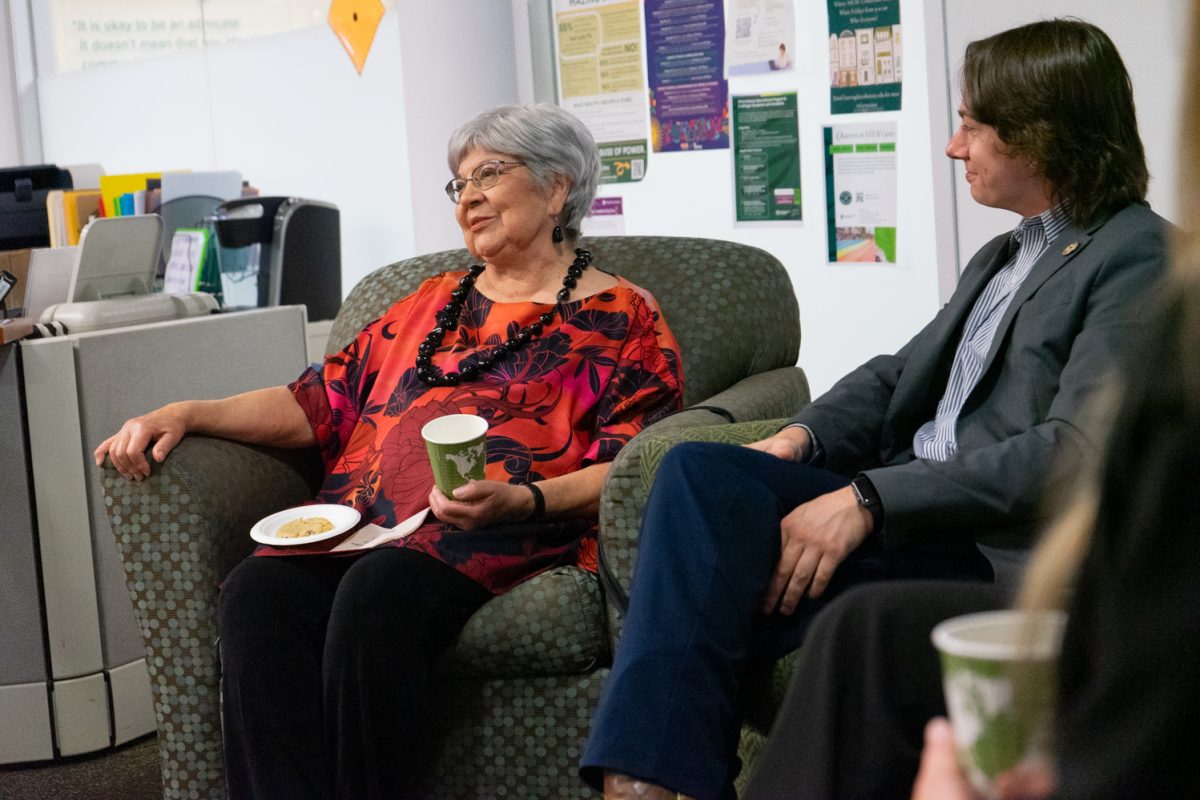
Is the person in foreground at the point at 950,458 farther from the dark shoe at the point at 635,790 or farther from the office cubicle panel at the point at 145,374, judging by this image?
the office cubicle panel at the point at 145,374

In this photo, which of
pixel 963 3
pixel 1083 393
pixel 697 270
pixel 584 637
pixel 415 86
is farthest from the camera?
pixel 415 86

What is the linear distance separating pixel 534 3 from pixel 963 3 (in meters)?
1.31

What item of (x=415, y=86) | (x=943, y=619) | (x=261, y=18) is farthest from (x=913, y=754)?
(x=261, y=18)

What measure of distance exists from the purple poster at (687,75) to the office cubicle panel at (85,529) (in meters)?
1.41

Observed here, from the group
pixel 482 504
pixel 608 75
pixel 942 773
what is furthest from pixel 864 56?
pixel 942 773

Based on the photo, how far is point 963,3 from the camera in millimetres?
2689

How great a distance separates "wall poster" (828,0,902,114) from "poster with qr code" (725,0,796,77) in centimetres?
12

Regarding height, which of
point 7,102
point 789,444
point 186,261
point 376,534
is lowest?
point 376,534

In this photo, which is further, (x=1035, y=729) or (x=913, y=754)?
(x=913, y=754)

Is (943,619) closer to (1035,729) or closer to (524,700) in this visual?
(1035,729)

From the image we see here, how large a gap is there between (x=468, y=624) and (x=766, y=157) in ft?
5.64

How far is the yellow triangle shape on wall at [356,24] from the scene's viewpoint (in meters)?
4.12

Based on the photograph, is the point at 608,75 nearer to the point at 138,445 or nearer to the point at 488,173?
the point at 488,173

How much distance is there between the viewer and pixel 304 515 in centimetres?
192
